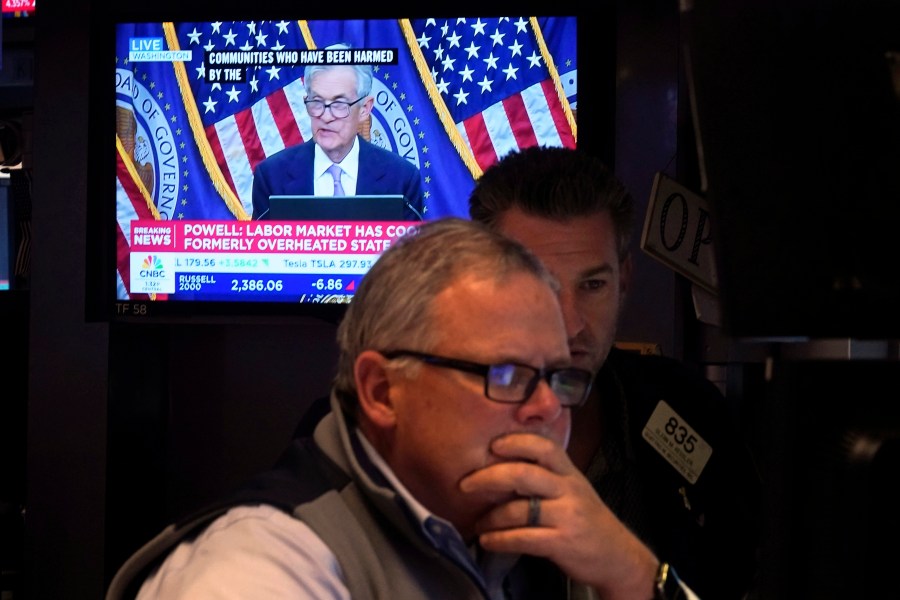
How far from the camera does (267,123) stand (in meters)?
3.04

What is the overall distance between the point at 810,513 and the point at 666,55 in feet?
8.67

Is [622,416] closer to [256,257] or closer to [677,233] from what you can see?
[677,233]

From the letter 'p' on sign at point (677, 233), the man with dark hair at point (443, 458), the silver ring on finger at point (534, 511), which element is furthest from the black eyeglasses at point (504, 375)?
the letter 'p' on sign at point (677, 233)

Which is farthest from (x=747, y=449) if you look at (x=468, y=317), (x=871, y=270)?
(x=871, y=270)

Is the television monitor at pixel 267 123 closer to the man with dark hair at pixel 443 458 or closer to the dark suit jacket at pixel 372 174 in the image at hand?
the dark suit jacket at pixel 372 174

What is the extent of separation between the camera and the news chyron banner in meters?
3.02

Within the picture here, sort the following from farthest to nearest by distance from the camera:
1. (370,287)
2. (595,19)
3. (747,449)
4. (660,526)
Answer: (595,19) < (747,449) < (660,526) < (370,287)

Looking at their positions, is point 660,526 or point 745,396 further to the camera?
point 745,396

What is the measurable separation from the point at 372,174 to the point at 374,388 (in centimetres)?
175

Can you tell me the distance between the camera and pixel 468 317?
126 cm

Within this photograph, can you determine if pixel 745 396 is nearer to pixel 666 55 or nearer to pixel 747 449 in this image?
pixel 747 449

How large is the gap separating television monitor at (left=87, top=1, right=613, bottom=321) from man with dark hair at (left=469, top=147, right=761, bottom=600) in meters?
1.03

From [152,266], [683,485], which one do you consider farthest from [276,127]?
[683,485]

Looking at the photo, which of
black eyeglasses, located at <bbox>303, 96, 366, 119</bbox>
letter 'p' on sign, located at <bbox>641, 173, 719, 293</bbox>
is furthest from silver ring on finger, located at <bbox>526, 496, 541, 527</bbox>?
black eyeglasses, located at <bbox>303, 96, 366, 119</bbox>
